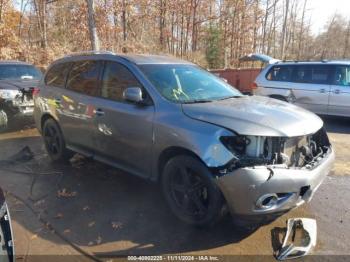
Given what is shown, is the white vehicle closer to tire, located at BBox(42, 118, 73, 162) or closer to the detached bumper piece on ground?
the detached bumper piece on ground

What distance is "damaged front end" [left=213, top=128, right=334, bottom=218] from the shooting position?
3.07 m

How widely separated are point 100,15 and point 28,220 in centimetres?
2124

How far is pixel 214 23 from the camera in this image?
2880 cm

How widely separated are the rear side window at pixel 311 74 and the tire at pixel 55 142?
6.60m

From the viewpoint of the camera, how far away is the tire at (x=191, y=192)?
11.0ft

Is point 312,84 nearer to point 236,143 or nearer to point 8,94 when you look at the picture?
point 236,143

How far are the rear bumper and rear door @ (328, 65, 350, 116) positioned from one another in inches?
247

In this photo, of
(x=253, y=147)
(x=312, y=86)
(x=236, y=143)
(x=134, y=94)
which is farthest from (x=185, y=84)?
(x=312, y=86)

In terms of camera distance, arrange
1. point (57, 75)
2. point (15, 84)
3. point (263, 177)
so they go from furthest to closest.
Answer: point (15, 84) < point (57, 75) < point (263, 177)

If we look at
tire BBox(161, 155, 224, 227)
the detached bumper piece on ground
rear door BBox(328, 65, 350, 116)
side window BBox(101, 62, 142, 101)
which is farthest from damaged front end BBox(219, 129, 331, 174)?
rear door BBox(328, 65, 350, 116)

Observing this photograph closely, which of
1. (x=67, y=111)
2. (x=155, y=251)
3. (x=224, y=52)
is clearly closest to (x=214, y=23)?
(x=224, y=52)

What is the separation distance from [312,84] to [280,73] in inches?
37.7

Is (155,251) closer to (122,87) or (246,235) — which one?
(246,235)

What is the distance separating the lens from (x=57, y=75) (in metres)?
5.70
